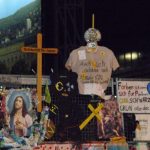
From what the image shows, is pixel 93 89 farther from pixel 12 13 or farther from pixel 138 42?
pixel 138 42

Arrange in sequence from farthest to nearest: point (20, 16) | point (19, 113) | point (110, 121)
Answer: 1. point (20, 16)
2. point (110, 121)
3. point (19, 113)

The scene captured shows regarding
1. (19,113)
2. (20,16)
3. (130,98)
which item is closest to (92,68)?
(130,98)

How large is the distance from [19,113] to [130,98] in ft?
4.62

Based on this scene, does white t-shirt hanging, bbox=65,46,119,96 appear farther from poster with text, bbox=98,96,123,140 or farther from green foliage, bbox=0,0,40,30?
green foliage, bbox=0,0,40,30

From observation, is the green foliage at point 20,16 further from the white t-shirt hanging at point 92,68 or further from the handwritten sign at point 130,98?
the handwritten sign at point 130,98

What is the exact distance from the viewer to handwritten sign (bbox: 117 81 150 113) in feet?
21.5

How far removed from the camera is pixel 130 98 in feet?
21.5

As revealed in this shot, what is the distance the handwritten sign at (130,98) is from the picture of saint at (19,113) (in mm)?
1170

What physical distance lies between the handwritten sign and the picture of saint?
1.17 meters

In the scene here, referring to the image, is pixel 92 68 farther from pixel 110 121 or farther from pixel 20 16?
pixel 20 16

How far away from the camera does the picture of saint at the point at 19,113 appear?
6.12 metres

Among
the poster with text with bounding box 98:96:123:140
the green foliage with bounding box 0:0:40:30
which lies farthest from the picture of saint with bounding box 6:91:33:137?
the green foliage with bounding box 0:0:40:30

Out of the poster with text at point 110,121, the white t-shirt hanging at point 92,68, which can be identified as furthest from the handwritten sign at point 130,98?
the white t-shirt hanging at point 92,68

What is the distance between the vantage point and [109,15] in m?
18.0
